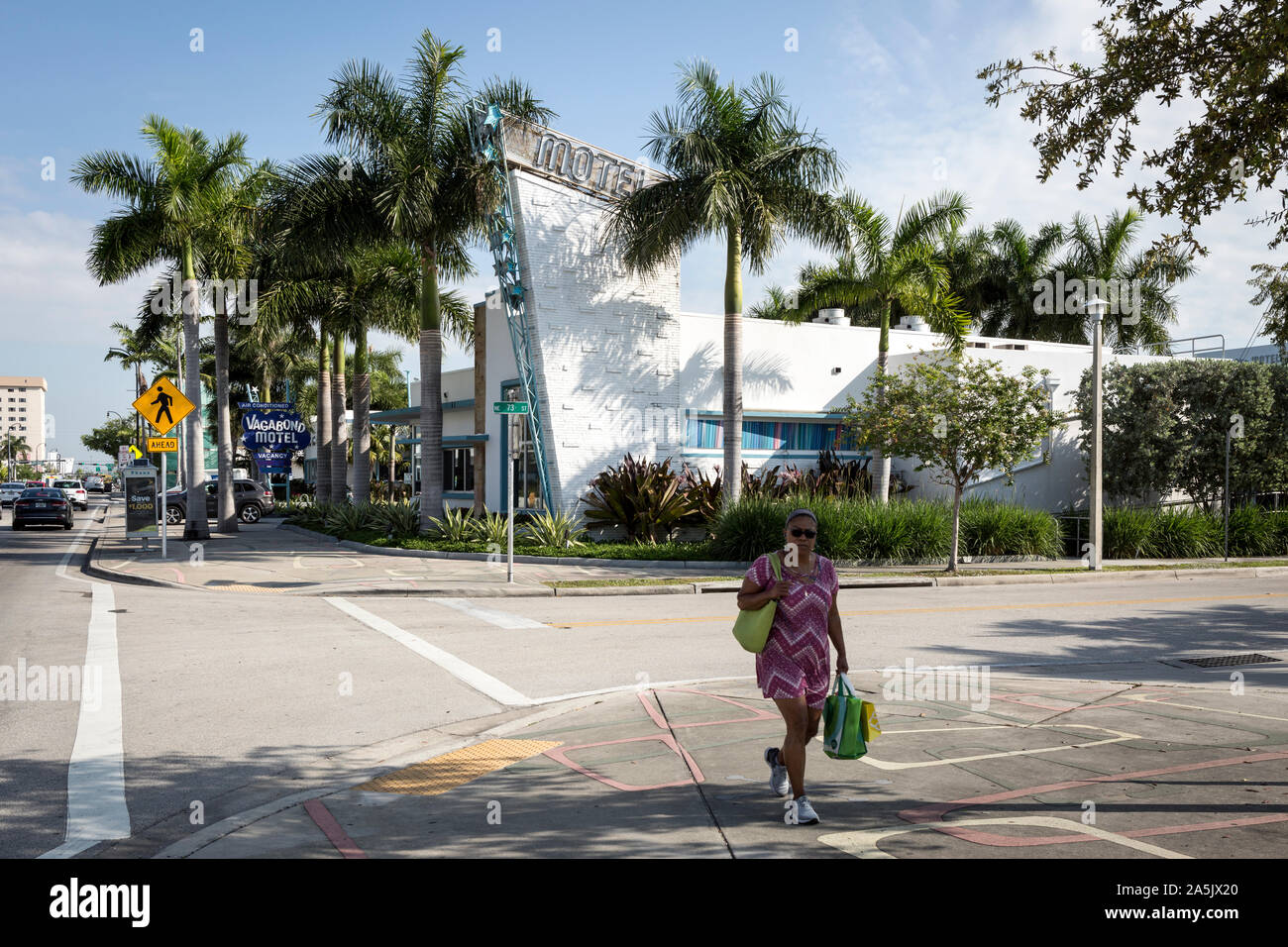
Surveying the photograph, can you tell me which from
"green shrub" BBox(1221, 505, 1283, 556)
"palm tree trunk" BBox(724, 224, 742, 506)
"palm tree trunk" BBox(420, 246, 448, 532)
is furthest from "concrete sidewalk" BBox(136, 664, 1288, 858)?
"green shrub" BBox(1221, 505, 1283, 556)

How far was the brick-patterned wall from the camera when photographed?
23969 millimetres

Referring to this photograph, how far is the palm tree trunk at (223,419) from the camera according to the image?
2675cm

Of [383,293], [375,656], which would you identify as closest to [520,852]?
[375,656]

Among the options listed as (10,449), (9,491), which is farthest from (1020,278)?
(10,449)

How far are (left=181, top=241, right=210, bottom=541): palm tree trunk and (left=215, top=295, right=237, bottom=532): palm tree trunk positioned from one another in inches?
36.4

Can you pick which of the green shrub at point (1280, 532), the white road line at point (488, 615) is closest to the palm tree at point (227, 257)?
the white road line at point (488, 615)

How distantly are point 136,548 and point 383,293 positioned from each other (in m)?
10.4

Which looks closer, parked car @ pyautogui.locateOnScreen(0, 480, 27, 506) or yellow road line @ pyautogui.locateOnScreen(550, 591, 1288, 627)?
yellow road line @ pyautogui.locateOnScreen(550, 591, 1288, 627)

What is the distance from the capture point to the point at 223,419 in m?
27.1

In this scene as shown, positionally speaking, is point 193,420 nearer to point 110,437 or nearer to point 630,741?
point 630,741

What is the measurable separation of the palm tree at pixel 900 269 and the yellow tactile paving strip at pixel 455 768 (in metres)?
17.4

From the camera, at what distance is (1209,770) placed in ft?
19.6

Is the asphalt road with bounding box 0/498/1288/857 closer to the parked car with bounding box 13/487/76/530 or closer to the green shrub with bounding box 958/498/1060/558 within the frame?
the green shrub with bounding box 958/498/1060/558

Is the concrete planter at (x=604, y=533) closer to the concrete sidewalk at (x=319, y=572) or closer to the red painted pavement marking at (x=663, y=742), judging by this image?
the concrete sidewalk at (x=319, y=572)
